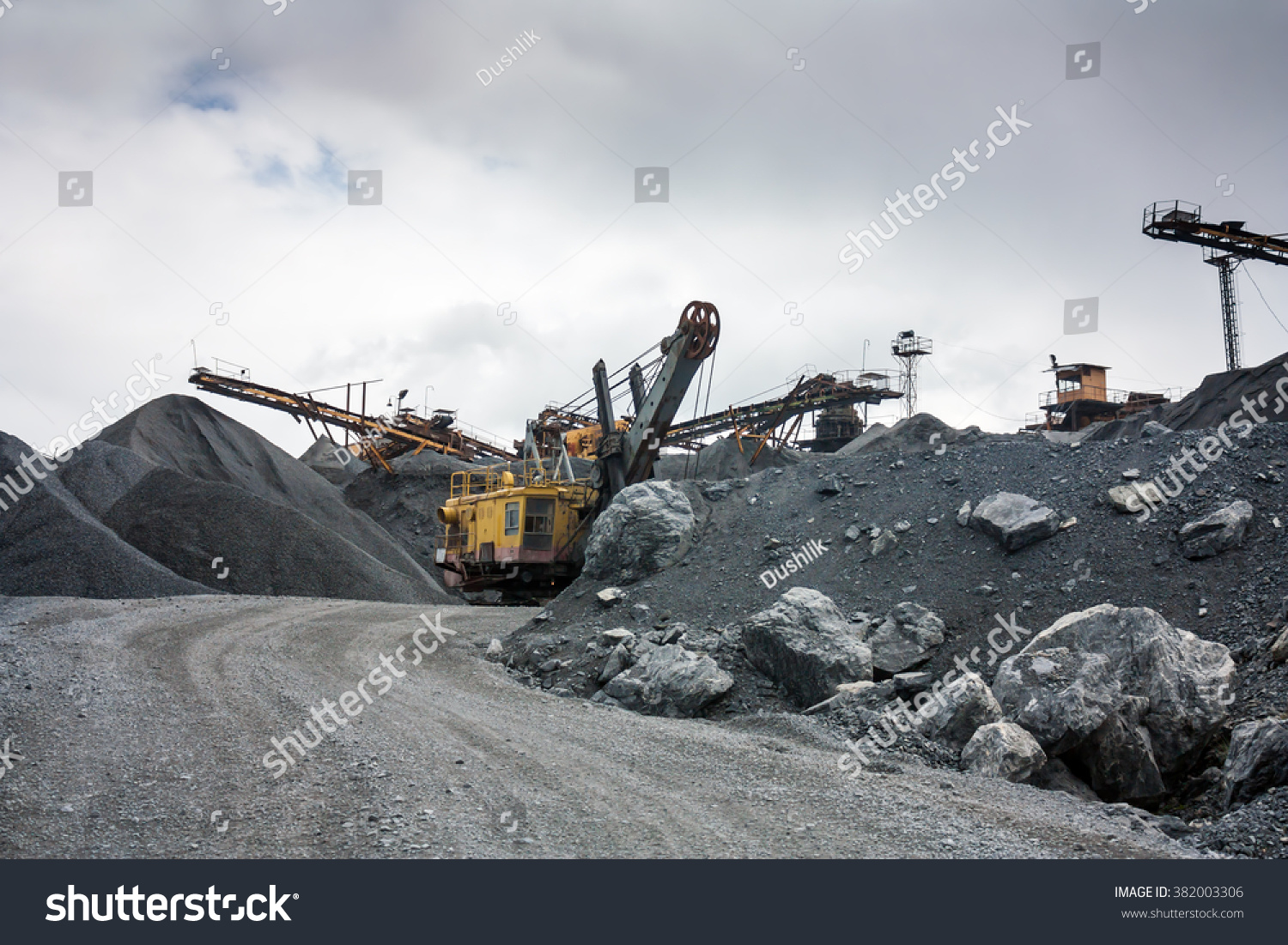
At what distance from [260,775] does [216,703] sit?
218cm

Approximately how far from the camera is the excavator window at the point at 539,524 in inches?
723

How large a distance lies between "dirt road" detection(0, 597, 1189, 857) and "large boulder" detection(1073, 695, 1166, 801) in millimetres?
1351

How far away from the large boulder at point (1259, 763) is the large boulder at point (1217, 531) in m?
3.83

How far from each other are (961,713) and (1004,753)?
698 mm

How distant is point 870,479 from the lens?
44.9 ft

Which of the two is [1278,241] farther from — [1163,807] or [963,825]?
[963,825]

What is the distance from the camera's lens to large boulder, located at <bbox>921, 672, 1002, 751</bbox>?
7.75 m

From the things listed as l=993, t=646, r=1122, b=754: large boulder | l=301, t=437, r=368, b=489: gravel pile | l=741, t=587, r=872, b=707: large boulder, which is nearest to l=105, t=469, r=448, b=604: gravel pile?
l=741, t=587, r=872, b=707: large boulder

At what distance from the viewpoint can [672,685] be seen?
9203mm

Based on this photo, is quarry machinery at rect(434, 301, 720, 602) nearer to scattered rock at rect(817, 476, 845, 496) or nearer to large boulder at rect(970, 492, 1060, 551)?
scattered rock at rect(817, 476, 845, 496)

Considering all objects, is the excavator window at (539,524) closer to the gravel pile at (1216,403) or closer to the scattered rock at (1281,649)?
the scattered rock at (1281,649)

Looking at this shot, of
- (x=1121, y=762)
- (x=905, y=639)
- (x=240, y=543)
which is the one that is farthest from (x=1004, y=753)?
(x=240, y=543)

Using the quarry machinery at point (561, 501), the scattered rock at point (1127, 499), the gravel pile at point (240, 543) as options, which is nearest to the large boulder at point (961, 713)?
the scattered rock at point (1127, 499)

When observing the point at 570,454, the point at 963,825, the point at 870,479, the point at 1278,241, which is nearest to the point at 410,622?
the point at 870,479
